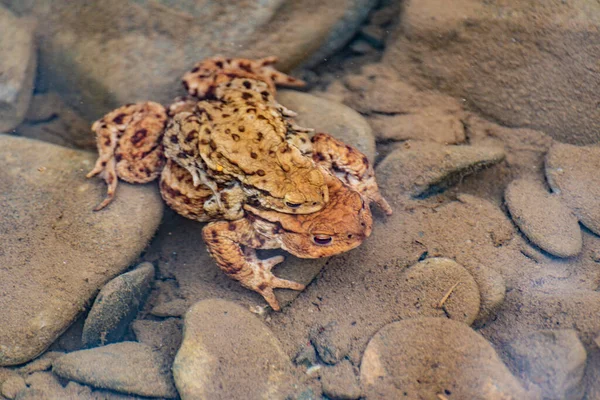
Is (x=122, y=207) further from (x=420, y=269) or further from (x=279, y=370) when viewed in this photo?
(x=420, y=269)

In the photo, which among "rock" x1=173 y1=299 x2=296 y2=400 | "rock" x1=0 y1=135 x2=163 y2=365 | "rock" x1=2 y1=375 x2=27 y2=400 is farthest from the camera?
"rock" x1=0 y1=135 x2=163 y2=365

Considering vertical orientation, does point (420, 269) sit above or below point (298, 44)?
below

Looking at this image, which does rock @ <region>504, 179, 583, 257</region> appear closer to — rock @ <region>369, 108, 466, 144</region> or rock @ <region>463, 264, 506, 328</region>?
rock @ <region>463, 264, 506, 328</region>

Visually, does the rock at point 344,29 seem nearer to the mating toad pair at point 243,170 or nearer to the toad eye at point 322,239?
the mating toad pair at point 243,170

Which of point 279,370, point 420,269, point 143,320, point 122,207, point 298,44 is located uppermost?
point 298,44

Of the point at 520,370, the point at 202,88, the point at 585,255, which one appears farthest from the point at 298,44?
the point at 520,370

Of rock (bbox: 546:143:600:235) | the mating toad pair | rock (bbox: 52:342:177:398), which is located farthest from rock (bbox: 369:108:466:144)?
rock (bbox: 52:342:177:398)

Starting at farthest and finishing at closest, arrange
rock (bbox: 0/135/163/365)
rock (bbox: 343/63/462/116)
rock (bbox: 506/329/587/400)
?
rock (bbox: 343/63/462/116) → rock (bbox: 0/135/163/365) → rock (bbox: 506/329/587/400)
